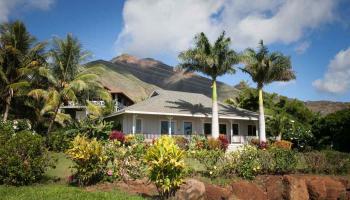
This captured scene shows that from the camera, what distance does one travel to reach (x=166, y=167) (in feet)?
37.8

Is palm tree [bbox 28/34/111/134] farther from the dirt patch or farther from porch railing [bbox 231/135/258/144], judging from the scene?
the dirt patch

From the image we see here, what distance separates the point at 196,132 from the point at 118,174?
21.5 meters

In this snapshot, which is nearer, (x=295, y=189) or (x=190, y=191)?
(x=190, y=191)

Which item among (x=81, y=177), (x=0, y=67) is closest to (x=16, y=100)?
(x=0, y=67)

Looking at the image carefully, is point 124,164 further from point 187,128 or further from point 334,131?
point 334,131

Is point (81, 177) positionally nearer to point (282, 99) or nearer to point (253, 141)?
point (253, 141)

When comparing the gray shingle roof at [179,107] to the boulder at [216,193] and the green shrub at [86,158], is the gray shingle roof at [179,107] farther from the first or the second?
the boulder at [216,193]

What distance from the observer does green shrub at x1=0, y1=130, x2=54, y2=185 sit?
13062mm

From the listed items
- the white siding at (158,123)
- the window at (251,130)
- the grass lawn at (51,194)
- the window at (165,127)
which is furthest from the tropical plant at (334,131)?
the grass lawn at (51,194)

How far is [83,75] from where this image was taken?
3136cm

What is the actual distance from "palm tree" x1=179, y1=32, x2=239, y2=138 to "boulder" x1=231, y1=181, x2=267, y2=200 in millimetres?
19607

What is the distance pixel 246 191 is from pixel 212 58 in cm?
2118

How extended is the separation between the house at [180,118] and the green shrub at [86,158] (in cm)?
1681

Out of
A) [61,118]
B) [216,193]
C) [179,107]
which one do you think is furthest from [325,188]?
[61,118]
